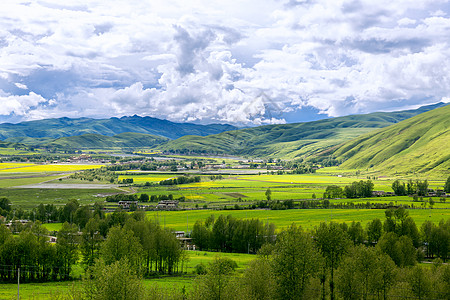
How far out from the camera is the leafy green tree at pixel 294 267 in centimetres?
5009

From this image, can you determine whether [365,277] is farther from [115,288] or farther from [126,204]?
[126,204]

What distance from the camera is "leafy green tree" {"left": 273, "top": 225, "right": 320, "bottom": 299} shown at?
164 feet

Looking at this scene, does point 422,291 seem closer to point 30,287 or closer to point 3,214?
point 30,287

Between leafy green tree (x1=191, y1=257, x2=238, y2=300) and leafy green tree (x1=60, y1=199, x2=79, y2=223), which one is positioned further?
leafy green tree (x1=60, y1=199, x2=79, y2=223)

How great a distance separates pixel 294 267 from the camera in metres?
51.3

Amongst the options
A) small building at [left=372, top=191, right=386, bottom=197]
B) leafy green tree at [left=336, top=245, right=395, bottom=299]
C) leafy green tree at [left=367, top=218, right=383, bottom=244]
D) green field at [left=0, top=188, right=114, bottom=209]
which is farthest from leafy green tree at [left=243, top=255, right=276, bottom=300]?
small building at [left=372, top=191, right=386, bottom=197]

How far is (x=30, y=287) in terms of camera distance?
2527 inches

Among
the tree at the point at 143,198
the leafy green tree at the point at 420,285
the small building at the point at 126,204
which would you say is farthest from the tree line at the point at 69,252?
the tree at the point at 143,198

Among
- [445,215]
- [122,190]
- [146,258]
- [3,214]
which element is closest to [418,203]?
[445,215]

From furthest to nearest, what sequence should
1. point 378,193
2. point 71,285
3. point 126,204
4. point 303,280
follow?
point 378,193
point 126,204
point 71,285
point 303,280

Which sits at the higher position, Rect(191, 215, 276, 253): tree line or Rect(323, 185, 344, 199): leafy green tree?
Rect(323, 185, 344, 199): leafy green tree

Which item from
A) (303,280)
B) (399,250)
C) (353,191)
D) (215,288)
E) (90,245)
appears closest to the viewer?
(215,288)

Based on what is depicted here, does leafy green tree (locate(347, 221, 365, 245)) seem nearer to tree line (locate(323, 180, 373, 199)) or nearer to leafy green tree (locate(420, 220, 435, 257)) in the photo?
leafy green tree (locate(420, 220, 435, 257))

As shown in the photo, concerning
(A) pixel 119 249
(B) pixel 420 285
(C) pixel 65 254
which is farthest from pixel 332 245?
(C) pixel 65 254
